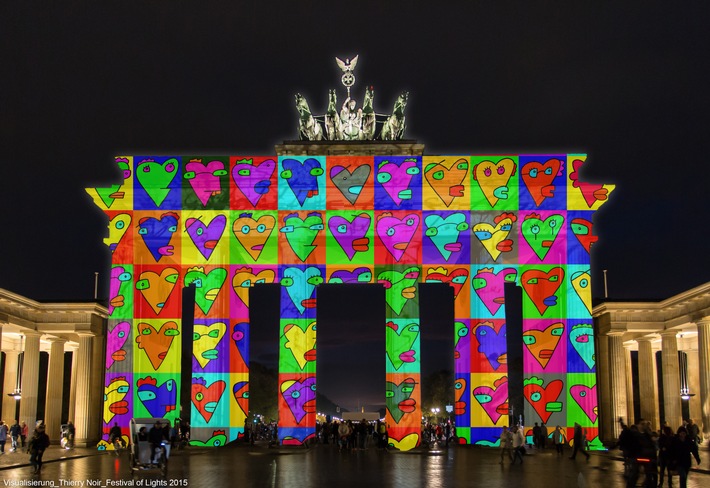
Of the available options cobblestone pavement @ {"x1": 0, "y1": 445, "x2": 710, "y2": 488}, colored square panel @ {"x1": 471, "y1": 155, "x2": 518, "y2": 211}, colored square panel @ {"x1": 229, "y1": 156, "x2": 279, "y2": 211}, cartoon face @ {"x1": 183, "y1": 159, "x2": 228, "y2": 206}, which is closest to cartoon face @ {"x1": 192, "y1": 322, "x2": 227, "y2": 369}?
cobblestone pavement @ {"x1": 0, "y1": 445, "x2": 710, "y2": 488}

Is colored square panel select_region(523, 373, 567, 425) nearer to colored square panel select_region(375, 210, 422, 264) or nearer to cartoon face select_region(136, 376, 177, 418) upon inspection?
colored square panel select_region(375, 210, 422, 264)

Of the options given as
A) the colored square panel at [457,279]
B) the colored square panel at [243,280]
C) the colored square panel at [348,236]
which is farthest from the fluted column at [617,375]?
the colored square panel at [243,280]

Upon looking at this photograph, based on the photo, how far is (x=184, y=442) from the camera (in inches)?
1596

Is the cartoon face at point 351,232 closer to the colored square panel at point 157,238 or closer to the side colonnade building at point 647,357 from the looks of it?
the colored square panel at point 157,238

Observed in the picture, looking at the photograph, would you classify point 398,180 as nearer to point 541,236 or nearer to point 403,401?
point 541,236

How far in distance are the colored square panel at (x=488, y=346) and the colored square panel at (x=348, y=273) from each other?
5584 millimetres

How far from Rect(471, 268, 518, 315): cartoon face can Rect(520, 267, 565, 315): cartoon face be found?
1.10 m

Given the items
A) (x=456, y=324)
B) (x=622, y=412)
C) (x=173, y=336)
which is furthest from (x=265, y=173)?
(x=622, y=412)

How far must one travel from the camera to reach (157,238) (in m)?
42.3

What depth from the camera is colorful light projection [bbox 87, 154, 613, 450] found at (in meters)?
41.3

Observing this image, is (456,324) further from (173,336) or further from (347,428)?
(173,336)

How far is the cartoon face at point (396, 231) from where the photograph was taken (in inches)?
1647

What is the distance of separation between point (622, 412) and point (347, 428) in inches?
714

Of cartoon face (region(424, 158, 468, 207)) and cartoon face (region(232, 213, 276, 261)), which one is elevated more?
cartoon face (region(424, 158, 468, 207))
